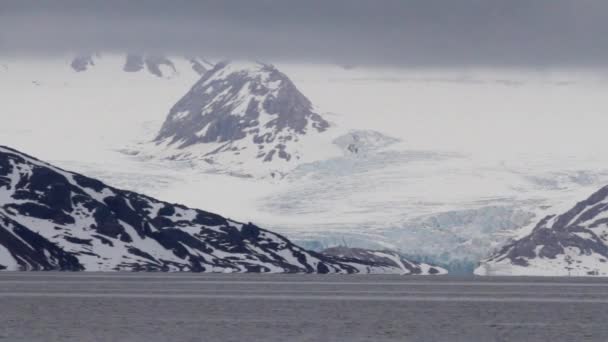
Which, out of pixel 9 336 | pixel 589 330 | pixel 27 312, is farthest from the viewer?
pixel 27 312

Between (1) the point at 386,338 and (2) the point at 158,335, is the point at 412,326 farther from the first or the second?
(2) the point at 158,335

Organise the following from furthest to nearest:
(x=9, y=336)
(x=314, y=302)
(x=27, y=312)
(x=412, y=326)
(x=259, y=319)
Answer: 1. (x=314, y=302)
2. (x=27, y=312)
3. (x=259, y=319)
4. (x=412, y=326)
5. (x=9, y=336)

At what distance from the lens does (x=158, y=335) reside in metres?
79.8

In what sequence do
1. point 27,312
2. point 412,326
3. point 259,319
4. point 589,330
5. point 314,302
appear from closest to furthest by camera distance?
1. point 589,330
2. point 412,326
3. point 259,319
4. point 27,312
5. point 314,302

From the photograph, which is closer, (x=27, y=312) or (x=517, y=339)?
(x=517, y=339)

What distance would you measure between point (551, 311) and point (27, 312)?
44.0 meters

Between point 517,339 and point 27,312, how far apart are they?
46.4 metres

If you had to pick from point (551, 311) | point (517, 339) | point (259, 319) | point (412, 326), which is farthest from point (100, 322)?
point (551, 311)

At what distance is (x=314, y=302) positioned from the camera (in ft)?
457

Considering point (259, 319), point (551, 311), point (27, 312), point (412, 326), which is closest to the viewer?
point (412, 326)

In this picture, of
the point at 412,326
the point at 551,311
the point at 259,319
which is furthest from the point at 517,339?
the point at 551,311

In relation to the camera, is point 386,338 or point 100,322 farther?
point 100,322

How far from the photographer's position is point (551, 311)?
11669cm

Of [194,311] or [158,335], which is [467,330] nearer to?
[158,335]
